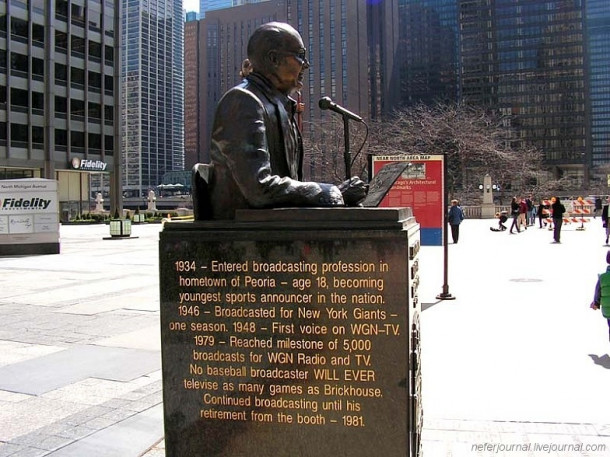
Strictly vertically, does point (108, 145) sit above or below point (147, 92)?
below

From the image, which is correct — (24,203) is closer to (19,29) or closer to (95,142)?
(19,29)

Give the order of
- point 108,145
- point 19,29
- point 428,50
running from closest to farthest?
point 19,29 → point 108,145 → point 428,50

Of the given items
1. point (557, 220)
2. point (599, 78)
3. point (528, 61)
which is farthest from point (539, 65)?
point (557, 220)

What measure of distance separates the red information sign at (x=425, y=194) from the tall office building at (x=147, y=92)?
418ft

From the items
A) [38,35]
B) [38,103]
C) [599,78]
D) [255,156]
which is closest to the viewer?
[255,156]

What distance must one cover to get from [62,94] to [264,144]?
198 ft

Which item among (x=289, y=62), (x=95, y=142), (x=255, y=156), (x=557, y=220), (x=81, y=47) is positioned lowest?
(x=557, y=220)

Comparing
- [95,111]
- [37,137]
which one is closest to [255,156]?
[37,137]

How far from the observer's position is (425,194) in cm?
1023

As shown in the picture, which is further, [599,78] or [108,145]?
[599,78]

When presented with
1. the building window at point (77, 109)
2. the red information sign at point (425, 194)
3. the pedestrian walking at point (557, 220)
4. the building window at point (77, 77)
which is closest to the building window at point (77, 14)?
the building window at point (77, 77)

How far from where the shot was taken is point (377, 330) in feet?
8.35

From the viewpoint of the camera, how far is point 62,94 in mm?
56781

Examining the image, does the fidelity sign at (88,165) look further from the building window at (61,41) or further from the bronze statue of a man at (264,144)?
the bronze statue of a man at (264,144)
